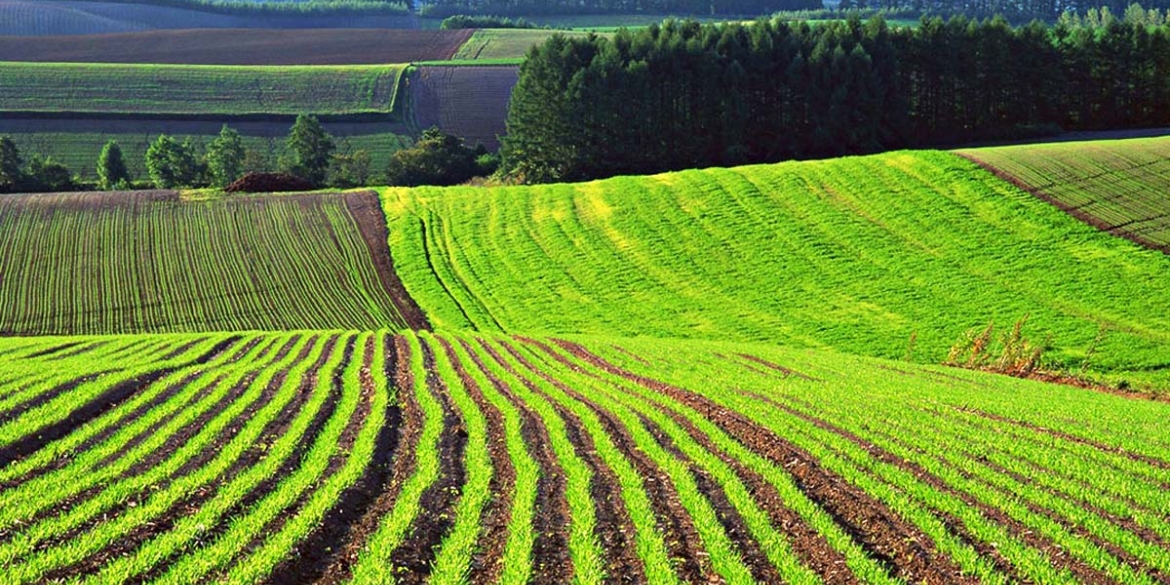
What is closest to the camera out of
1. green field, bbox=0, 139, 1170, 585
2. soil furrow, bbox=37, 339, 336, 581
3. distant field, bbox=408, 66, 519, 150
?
soil furrow, bbox=37, 339, 336, 581

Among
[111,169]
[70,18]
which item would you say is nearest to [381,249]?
[111,169]

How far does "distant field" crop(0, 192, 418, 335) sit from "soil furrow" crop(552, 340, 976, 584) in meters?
29.5

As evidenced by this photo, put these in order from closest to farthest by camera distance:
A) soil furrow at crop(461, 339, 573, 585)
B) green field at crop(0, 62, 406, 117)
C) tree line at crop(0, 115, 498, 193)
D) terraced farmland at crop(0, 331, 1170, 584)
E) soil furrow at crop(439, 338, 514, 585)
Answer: soil furrow at crop(461, 339, 573, 585), soil furrow at crop(439, 338, 514, 585), terraced farmland at crop(0, 331, 1170, 584), tree line at crop(0, 115, 498, 193), green field at crop(0, 62, 406, 117)

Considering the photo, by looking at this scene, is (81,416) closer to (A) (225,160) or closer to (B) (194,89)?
(A) (225,160)

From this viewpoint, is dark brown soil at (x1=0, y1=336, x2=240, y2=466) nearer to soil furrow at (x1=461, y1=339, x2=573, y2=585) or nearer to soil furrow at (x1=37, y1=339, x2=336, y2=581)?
Answer: soil furrow at (x1=37, y1=339, x2=336, y2=581)

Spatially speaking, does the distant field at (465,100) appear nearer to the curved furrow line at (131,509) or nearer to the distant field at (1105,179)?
the distant field at (1105,179)

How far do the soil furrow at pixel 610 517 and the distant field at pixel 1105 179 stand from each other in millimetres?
36689

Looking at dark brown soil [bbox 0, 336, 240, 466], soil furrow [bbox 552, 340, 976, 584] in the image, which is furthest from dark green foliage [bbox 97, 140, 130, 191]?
soil furrow [bbox 552, 340, 976, 584]

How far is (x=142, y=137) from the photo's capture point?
113 metres

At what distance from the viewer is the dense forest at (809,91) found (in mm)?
86062

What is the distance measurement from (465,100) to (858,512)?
115 meters

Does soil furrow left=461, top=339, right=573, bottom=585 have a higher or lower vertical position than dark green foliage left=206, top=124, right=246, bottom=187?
higher

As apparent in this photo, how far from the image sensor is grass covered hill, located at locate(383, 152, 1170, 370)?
133 ft

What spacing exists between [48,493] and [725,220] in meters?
44.6
